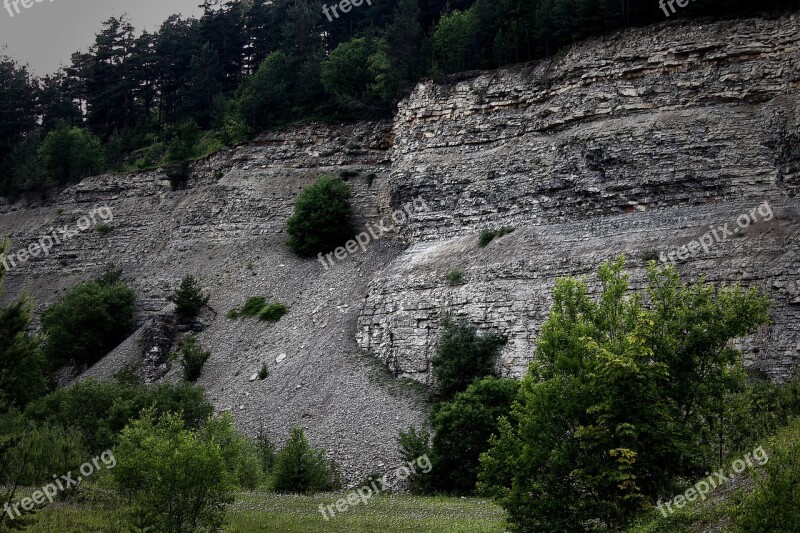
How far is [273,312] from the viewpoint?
50.0 m

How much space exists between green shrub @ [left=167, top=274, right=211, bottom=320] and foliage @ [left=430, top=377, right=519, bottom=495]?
81.5ft

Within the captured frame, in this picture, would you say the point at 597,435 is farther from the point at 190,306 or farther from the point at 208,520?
the point at 190,306

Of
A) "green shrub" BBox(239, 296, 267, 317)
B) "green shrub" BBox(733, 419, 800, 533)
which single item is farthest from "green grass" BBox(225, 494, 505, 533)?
"green shrub" BBox(239, 296, 267, 317)

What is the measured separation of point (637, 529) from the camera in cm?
1728

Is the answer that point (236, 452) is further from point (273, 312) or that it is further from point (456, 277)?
point (273, 312)

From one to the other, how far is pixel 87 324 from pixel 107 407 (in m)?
14.5

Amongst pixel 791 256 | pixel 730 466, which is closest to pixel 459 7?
pixel 791 256

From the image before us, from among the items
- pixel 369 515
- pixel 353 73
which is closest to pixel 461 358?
pixel 369 515

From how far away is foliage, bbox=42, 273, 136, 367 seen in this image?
5288 cm

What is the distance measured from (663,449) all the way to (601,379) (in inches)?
85.5

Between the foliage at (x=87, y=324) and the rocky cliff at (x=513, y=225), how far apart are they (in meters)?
1.88

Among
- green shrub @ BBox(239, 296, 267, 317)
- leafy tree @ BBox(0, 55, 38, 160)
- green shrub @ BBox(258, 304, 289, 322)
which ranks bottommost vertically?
green shrub @ BBox(258, 304, 289, 322)

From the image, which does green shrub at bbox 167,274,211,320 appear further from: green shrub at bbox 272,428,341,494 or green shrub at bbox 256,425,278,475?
green shrub at bbox 272,428,341,494

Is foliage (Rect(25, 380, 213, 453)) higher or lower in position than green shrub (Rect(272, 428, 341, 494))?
higher
